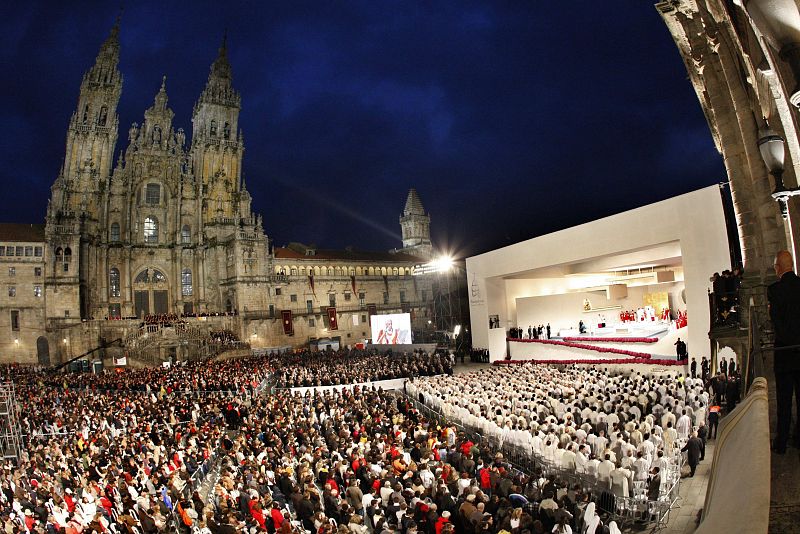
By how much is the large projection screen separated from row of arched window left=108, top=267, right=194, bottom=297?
69.1 feet

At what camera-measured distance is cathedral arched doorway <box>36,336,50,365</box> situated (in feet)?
137

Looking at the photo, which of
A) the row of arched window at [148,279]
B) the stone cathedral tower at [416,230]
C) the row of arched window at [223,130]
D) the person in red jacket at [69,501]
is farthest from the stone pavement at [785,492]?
the stone cathedral tower at [416,230]

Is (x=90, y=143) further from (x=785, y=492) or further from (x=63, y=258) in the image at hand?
(x=785, y=492)

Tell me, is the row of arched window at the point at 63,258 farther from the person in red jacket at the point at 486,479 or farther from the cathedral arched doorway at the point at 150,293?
the person in red jacket at the point at 486,479

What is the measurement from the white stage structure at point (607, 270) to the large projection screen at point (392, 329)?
20.5ft

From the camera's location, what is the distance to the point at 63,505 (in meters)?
10.6

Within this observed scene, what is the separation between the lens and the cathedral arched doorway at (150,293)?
160ft

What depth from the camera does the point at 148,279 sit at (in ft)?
163

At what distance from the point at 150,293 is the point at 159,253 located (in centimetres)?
394

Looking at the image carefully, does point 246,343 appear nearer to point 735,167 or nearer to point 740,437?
point 735,167

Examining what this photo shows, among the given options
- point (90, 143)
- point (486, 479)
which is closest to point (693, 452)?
point (486, 479)

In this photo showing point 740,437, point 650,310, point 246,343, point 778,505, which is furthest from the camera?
point 246,343

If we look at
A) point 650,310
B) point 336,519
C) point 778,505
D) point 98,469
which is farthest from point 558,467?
point 650,310

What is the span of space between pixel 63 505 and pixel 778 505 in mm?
12425
